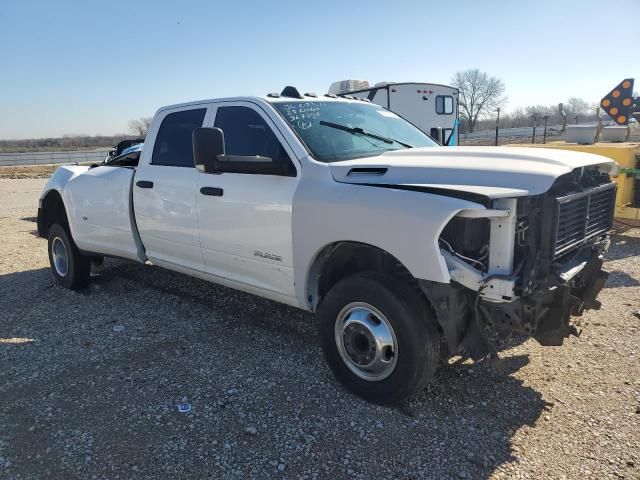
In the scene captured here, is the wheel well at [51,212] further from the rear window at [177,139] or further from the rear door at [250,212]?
the rear door at [250,212]

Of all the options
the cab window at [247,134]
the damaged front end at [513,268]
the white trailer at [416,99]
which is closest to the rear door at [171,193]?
the cab window at [247,134]

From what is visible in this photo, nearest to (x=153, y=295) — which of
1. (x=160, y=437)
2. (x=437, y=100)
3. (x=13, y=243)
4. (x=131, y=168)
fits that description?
(x=131, y=168)

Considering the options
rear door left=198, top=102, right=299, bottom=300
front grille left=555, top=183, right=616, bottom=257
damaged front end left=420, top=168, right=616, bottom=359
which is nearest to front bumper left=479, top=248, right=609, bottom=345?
damaged front end left=420, top=168, right=616, bottom=359

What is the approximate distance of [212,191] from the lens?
4.14 m

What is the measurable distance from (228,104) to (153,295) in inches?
102

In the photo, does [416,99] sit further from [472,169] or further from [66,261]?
[472,169]

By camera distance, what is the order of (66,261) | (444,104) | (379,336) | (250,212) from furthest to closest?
(444,104) < (66,261) < (250,212) < (379,336)

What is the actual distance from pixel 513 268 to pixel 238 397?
6.46 feet

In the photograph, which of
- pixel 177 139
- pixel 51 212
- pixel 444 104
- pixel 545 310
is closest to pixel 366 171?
pixel 545 310

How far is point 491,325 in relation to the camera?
302 cm

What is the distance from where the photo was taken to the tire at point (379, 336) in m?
3.07

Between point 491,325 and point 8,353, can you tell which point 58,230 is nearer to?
point 8,353

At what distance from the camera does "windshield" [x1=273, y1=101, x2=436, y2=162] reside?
377 centimetres

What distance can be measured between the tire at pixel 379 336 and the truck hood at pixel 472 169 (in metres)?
0.64
